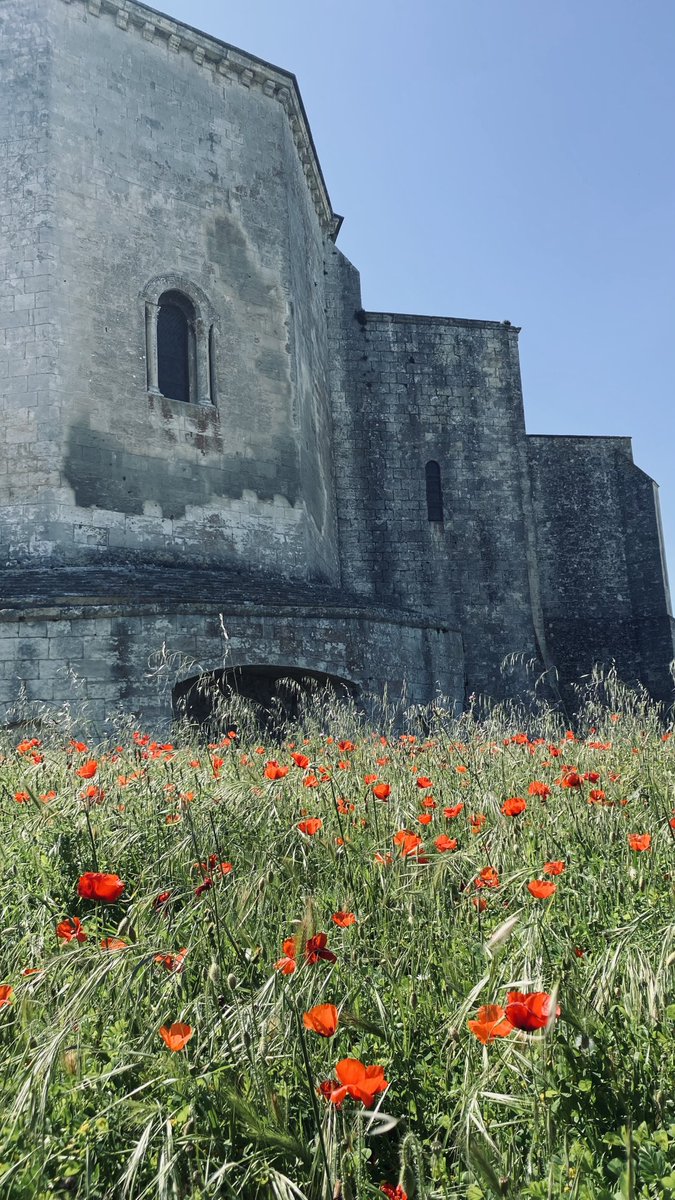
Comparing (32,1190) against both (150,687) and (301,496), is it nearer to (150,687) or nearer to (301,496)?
(150,687)

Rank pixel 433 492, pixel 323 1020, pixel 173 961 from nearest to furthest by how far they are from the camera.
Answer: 1. pixel 323 1020
2. pixel 173 961
3. pixel 433 492

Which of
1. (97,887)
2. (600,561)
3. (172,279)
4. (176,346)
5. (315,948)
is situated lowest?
(315,948)

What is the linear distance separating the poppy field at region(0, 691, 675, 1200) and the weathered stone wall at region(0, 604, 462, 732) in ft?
20.2

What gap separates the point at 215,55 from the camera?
14.8m

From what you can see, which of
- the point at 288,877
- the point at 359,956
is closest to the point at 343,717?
the point at 288,877

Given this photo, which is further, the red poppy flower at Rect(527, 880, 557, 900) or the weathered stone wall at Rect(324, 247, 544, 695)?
the weathered stone wall at Rect(324, 247, 544, 695)

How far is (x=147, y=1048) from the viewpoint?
2.15 metres

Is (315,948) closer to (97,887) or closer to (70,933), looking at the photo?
(97,887)

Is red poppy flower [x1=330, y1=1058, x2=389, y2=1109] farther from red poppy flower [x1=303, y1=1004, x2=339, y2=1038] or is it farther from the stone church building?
the stone church building

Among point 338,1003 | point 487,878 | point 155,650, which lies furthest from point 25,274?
→ point 338,1003

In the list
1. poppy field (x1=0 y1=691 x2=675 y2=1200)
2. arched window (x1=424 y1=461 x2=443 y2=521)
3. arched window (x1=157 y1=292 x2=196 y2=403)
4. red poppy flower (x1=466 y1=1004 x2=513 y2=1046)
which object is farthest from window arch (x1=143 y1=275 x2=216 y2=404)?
red poppy flower (x1=466 y1=1004 x2=513 y2=1046)

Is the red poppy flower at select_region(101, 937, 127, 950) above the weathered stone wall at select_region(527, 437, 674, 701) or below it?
below

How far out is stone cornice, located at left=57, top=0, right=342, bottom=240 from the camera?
13859 millimetres

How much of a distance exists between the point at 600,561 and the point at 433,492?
4421 mm
